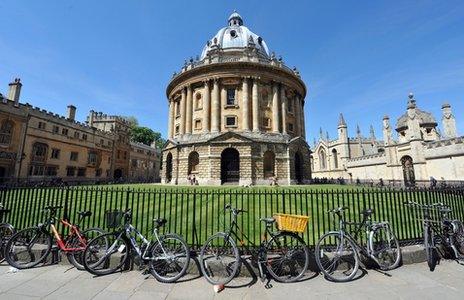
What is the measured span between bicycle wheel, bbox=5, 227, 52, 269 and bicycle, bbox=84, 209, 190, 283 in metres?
1.30

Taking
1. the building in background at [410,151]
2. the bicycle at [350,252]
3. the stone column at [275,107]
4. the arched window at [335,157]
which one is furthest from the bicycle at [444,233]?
the arched window at [335,157]

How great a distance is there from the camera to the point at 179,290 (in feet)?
15.3

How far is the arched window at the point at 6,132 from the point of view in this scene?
98.7 ft

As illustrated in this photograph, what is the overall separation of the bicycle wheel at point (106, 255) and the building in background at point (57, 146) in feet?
72.9

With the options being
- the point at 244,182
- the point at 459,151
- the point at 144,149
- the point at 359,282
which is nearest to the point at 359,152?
the point at 459,151

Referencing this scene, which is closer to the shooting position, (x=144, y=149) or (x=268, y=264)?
(x=268, y=264)

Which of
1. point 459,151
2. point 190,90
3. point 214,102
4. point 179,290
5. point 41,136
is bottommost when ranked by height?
point 179,290

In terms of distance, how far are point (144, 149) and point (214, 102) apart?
127ft

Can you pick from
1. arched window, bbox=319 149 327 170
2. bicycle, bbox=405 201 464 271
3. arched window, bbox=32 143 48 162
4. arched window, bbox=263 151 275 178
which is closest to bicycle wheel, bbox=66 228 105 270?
bicycle, bbox=405 201 464 271

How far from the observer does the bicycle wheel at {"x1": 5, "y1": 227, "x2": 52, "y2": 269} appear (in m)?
5.89

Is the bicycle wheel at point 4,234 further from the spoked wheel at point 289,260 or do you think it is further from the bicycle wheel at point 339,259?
the bicycle wheel at point 339,259

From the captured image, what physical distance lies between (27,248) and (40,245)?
0.85ft

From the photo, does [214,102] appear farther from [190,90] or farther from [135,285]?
[135,285]

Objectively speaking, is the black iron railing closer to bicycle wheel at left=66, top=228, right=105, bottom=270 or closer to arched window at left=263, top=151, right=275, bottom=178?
bicycle wheel at left=66, top=228, right=105, bottom=270
